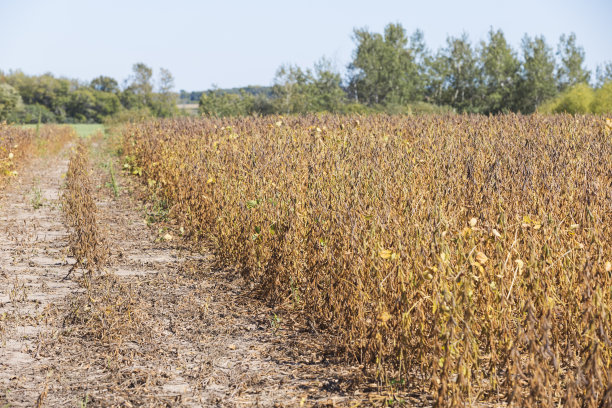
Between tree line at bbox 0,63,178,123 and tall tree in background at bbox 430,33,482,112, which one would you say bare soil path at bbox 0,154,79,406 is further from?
tree line at bbox 0,63,178,123

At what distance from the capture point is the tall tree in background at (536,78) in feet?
184

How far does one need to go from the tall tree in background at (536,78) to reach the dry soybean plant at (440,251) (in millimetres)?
53049

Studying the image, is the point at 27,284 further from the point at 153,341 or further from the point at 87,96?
the point at 87,96

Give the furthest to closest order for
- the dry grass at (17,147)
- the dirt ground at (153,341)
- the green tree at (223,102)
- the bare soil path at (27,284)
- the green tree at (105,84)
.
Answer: the green tree at (105,84) < the green tree at (223,102) < the dry grass at (17,147) < the bare soil path at (27,284) < the dirt ground at (153,341)

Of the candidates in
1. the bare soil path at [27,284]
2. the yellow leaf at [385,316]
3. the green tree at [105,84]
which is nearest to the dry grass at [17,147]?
the bare soil path at [27,284]

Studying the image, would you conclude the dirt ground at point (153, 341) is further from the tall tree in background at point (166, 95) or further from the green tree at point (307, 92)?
the tall tree in background at point (166, 95)

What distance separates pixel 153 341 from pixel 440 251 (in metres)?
1.92

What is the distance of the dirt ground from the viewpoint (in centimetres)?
301

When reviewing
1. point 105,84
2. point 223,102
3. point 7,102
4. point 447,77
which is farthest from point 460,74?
point 105,84

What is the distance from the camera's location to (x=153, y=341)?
3.68m

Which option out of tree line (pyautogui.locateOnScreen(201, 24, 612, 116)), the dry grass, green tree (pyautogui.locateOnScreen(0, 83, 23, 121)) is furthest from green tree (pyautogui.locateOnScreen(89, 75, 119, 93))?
the dry grass

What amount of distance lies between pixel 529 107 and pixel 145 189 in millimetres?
55246

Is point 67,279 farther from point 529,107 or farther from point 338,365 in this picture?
point 529,107

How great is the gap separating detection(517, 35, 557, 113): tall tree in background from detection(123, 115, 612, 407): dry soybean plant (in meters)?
53.0
